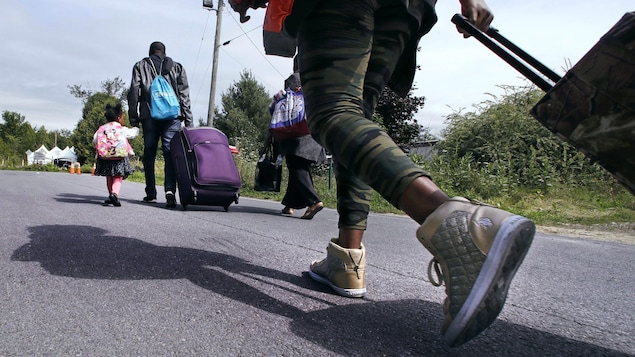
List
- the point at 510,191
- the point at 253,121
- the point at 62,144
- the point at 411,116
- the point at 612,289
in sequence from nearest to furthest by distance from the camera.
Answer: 1. the point at 612,289
2. the point at 510,191
3. the point at 411,116
4. the point at 253,121
5. the point at 62,144

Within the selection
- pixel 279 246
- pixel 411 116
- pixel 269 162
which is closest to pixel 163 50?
pixel 269 162

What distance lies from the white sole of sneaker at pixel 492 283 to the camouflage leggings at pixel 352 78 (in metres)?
0.28

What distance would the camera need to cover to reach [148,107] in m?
4.89

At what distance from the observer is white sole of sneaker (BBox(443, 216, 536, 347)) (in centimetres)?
95

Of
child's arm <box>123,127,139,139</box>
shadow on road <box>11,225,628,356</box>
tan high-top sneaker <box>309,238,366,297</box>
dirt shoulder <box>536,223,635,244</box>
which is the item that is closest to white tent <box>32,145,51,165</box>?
child's arm <box>123,127,139,139</box>

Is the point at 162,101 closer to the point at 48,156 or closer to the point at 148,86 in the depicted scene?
the point at 148,86

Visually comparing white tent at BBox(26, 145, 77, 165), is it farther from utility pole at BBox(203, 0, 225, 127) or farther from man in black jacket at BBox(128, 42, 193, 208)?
man in black jacket at BBox(128, 42, 193, 208)

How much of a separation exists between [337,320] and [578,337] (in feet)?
2.42

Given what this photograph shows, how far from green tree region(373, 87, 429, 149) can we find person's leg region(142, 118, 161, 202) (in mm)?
12581

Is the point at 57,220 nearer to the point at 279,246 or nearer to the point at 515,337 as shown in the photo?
the point at 279,246

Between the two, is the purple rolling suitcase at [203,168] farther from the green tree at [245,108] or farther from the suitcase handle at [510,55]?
the green tree at [245,108]

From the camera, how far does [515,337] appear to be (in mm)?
1263

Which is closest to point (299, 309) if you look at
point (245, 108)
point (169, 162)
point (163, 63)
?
point (169, 162)

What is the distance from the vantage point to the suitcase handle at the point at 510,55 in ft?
4.23
